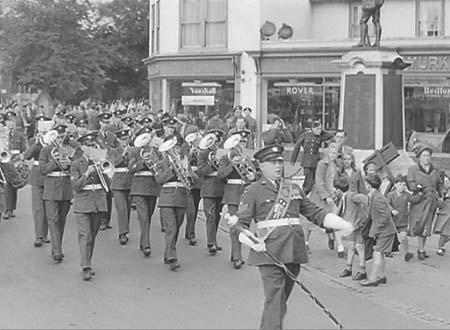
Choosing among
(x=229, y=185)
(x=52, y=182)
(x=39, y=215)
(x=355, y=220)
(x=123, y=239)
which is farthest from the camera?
(x=123, y=239)

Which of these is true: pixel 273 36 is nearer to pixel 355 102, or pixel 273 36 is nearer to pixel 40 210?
pixel 355 102

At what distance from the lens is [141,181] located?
13398mm

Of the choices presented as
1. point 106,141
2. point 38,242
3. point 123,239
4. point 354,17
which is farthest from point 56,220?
point 354,17

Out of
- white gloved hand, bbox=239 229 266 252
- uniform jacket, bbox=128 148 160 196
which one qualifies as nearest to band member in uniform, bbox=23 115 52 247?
uniform jacket, bbox=128 148 160 196

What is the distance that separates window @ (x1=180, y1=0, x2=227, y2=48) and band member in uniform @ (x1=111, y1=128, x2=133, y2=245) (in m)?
16.4

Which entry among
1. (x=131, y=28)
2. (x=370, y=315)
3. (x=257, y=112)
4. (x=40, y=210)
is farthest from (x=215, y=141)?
(x=131, y=28)

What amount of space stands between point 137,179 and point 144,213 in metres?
0.52

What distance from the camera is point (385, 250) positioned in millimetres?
10984

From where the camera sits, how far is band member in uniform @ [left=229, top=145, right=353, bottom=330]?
7969mm

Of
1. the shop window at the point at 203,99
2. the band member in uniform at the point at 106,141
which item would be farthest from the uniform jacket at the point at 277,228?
the shop window at the point at 203,99

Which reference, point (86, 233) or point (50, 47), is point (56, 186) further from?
point (50, 47)

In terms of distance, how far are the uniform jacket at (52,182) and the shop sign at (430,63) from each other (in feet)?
53.6

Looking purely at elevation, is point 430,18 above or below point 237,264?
above

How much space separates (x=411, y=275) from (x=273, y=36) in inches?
742
